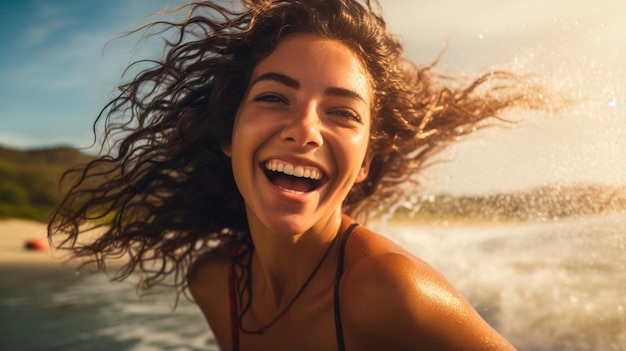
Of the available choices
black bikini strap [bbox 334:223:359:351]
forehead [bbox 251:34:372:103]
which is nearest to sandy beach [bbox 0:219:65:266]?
black bikini strap [bbox 334:223:359:351]

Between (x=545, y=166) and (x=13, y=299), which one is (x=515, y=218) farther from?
(x=13, y=299)

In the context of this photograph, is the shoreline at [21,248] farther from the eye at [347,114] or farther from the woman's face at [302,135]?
the eye at [347,114]

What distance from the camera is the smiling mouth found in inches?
86.7

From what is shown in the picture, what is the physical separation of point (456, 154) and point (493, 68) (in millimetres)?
617

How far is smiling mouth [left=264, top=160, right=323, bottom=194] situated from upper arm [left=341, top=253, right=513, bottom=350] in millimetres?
407

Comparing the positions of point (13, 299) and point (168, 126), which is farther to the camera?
point (13, 299)

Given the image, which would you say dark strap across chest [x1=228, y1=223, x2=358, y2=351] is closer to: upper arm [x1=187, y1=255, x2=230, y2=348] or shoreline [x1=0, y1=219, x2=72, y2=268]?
upper arm [x1=187, y1=255, x2=230, y2=348]

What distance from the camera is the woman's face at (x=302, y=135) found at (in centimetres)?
221

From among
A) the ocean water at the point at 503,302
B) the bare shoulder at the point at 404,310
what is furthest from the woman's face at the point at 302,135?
the ocean water at the point at 503,302

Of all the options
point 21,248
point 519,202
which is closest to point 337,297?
point 519,202

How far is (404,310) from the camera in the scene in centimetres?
209

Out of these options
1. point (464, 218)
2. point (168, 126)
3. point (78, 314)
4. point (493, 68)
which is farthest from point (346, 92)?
point (78, 314)

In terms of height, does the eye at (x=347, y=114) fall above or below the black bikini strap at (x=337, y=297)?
above

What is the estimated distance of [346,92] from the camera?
2.31 metres
